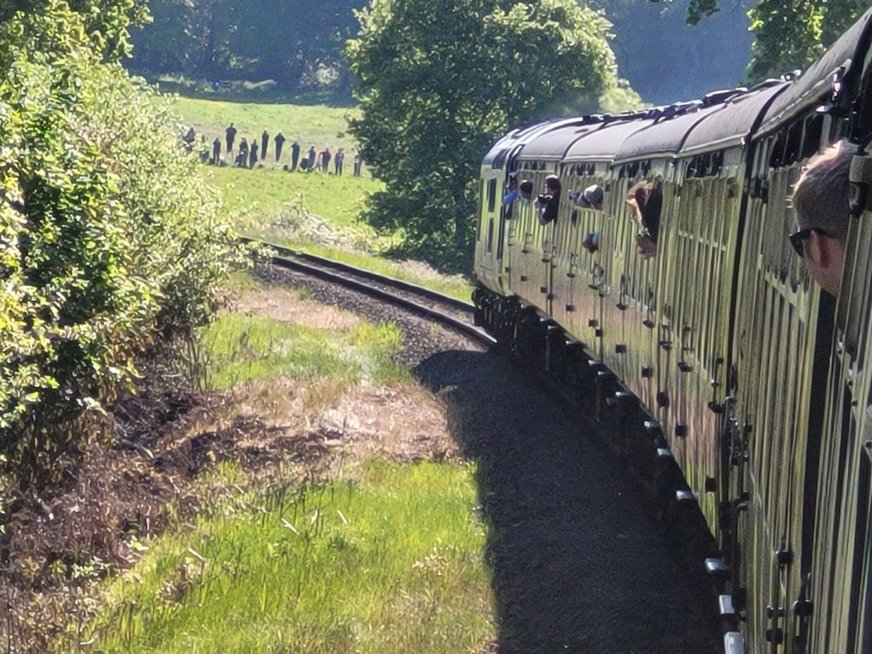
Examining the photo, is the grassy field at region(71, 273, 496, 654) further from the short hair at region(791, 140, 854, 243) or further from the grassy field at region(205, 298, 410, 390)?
the short hair at region(791, 140, 854, 243)

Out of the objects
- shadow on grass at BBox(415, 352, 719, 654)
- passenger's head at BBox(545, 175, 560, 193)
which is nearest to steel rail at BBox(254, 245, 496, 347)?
passenger's head at BBox(545, 175, 560, 193)

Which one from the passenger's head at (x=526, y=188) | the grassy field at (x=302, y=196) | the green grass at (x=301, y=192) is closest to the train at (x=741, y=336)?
the passenger's head at (x=526, y=188)

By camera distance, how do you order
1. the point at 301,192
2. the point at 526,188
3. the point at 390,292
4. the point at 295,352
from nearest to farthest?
the point at 526,188
the point at 295,352
the point at 390,292
the point at 301,192

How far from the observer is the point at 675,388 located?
10.6 metres

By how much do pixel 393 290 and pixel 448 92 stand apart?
16.4m

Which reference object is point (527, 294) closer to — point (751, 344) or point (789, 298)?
point (751, 344)

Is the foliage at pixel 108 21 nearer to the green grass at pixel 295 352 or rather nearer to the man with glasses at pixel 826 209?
the green grass at pixel 295 352

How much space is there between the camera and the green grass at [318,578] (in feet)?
33.8

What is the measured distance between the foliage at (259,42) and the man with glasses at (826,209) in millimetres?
110512

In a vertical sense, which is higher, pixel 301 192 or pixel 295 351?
pixel 301 192

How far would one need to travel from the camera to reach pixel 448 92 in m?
48.8

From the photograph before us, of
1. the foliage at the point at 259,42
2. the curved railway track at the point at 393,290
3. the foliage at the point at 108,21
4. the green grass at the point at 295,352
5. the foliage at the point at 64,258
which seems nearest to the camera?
the foliage at the point at 64,258

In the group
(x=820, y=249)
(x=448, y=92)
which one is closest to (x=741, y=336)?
A: (x=820, y=249)

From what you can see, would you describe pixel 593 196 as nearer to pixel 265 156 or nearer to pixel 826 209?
pixel 826 209
